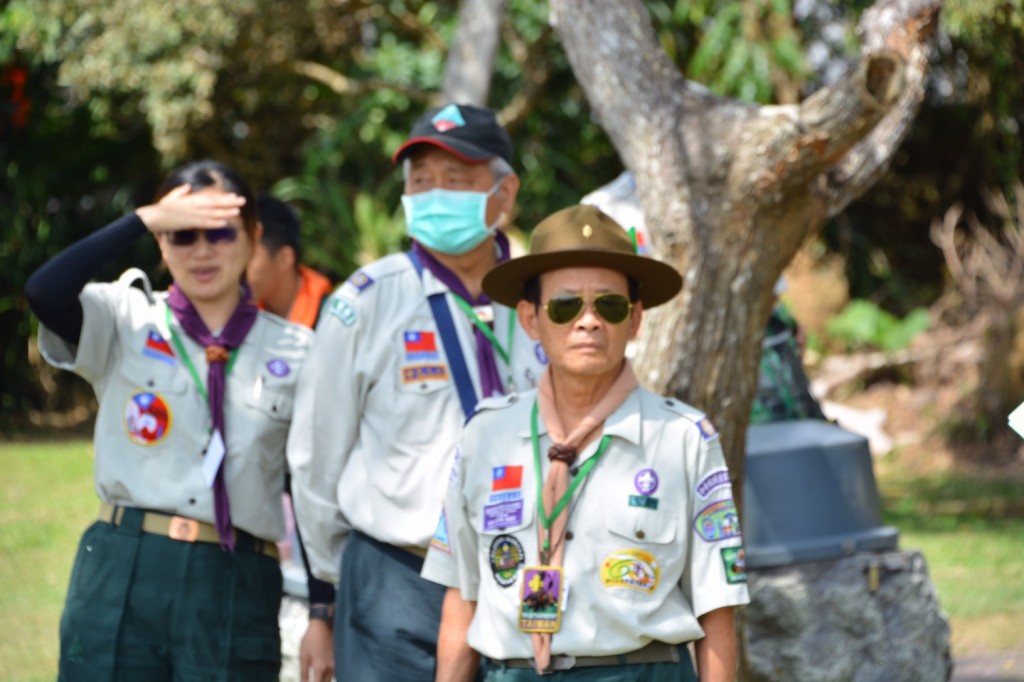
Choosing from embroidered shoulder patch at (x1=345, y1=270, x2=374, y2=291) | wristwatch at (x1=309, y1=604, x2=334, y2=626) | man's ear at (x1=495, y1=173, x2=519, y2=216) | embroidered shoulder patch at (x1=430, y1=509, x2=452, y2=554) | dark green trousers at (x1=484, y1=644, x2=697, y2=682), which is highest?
man's ear at (x1=495, y1=173, x2=519, y2=216)

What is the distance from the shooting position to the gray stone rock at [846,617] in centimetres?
516

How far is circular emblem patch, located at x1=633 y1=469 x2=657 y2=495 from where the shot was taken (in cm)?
298

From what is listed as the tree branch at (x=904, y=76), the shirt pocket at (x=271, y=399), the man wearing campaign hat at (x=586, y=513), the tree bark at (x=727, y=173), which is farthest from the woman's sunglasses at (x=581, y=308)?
the tree branch at (x=904, y=76)

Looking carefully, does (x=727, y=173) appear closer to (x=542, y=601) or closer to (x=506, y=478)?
(x=506, y=478)

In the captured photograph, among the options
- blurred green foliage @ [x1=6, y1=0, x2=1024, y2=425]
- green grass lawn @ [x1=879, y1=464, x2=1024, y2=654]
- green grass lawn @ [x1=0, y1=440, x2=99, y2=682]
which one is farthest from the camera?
blurred green foliage @ [x1=6, y1=0, x2=1024, y2=425]

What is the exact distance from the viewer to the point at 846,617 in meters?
5.17

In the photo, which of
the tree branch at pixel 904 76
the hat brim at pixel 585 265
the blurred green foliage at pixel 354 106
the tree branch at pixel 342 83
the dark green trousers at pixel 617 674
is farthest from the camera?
the tree branch at pixel 342 83

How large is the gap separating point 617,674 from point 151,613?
4.33 feet

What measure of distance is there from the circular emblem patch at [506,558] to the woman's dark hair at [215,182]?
1.37m

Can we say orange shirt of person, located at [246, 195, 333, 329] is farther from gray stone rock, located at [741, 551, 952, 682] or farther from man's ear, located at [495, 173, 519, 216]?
gray stone rock, located at [741, 551, 952, 682]

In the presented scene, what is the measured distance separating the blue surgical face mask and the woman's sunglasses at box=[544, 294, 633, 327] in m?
0.73

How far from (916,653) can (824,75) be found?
1060 centimetres

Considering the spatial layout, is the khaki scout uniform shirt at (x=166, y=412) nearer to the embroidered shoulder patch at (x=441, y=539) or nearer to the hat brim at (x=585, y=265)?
the embroidered shoulder patch at (x=441, y=539)

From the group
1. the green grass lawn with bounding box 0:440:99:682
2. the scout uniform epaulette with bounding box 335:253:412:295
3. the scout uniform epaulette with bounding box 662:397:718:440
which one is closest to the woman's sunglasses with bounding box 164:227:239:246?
the scout uniform epaulette with bounding box 335:253:412:295
